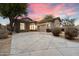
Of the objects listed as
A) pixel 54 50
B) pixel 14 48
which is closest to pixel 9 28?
pixel 14 48

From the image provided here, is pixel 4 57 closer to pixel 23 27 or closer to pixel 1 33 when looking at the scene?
pixel 1 33

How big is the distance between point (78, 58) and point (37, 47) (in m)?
0.56

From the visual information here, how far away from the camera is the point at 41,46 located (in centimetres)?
231

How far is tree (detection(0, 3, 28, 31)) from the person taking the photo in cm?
228

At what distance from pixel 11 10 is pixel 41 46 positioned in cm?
61

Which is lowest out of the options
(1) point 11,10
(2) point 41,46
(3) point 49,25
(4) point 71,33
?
(2) point 41,46

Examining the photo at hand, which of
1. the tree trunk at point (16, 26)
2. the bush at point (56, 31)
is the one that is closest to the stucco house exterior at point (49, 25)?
the bush at point (56, 31)

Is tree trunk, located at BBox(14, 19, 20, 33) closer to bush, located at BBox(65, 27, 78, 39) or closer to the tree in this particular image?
the tree

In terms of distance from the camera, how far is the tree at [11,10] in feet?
7.48

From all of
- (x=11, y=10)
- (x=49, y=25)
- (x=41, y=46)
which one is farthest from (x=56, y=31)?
(x=11, y=10)

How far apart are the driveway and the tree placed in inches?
9.6

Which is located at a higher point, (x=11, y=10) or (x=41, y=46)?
(x=11, y=10)

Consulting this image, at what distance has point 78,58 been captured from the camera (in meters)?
2.31

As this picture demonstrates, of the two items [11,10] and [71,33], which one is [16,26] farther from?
[71,33]
